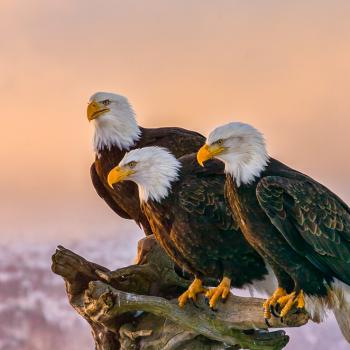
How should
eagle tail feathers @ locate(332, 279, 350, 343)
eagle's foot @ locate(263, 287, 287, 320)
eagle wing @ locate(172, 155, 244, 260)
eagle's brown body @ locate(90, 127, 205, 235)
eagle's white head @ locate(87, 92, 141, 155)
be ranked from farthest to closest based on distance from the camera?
1. eagle's white head @ locate(87, 92, 141, 155)
2. eagle's brown body @ locate(90, 127, 205, 235)
3. eagle wing @ locate(172, 155, 244, 260)
4. eagle's foot @ locate(263, 287, 287, 320)
5. eagle tail feathers @ locate(332, 279, 350, 343)

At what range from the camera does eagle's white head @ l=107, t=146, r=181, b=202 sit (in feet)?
31.8

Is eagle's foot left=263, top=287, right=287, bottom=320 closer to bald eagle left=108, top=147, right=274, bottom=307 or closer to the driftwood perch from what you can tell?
the driftwood perch

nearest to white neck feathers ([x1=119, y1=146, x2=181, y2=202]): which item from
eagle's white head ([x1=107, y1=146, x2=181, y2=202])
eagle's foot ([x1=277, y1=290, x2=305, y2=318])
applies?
eagle's white head ([x1=107, y1=146, x2=181, y2=202])

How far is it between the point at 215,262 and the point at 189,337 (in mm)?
1371

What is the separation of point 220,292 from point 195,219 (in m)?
0.80

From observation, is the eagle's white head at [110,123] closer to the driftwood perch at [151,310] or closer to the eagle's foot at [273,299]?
the driftwood perch at [151,310]

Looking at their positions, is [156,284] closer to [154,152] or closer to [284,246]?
[154,152]

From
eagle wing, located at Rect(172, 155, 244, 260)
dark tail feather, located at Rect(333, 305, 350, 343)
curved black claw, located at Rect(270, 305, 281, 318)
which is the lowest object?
dark tail feather, located at Rect(333, 305, 350, 343)

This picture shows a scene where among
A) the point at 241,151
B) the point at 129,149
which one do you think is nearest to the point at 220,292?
the point at 241,151

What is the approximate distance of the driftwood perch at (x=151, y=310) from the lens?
998 centimetres

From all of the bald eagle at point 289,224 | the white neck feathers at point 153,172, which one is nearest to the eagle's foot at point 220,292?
the bald eagle at point 289,224

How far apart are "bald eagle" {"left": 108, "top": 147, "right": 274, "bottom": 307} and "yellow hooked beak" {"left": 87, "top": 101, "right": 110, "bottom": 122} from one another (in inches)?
65.6

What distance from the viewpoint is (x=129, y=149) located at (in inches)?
448

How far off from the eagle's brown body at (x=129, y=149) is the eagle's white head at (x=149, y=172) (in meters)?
1.24
